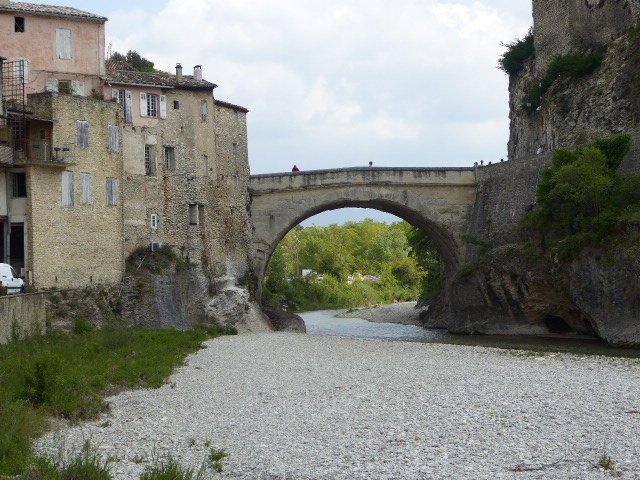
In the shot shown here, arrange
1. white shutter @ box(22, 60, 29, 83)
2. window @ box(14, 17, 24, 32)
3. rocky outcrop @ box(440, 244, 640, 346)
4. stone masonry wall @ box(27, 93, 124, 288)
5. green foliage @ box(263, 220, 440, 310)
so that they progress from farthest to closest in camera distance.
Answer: green foliage @ box(263, 220, 440, 310) → window @ box(14, 17, 24, 32) → white shutter @ box(22, 60, 29, 83) → rocky outcrop @ box(440, 244, 640, 346) → stone masonry wall @ box(27, 93, 124, 288)

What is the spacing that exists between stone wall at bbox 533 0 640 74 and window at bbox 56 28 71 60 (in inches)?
1275

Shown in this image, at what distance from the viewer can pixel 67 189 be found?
146 feet

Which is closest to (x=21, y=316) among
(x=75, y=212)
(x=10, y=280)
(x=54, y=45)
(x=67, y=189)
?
(x=10, y=280)

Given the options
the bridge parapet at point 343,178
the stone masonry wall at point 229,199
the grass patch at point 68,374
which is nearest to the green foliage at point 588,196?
the bridge parapet at point 343,178

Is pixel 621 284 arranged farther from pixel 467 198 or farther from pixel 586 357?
pixel 467 198

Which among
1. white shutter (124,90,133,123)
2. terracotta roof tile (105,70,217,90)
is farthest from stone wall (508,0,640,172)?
white shutter (124,90,133,123)

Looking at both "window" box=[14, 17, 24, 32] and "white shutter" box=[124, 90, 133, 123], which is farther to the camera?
"white shutter" box=[124, 90, 133, 123]

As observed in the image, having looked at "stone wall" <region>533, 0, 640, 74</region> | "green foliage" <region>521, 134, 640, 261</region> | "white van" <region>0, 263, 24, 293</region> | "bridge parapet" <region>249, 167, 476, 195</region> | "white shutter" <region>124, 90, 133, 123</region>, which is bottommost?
"white van" <region>0, 263, 24, 293</region>

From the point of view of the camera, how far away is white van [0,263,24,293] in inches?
1529

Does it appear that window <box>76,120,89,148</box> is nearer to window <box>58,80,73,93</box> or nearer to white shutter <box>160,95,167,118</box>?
window <box>58,80,73,93</box>

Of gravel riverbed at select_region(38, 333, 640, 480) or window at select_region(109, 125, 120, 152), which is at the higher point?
window at select_region(109, 125, 120, 152)

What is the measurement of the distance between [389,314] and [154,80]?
36.6m

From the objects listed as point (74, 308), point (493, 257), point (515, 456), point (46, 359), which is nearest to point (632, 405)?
point (515, 456)

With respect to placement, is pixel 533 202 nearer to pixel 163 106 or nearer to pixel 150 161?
pixel 163 106
